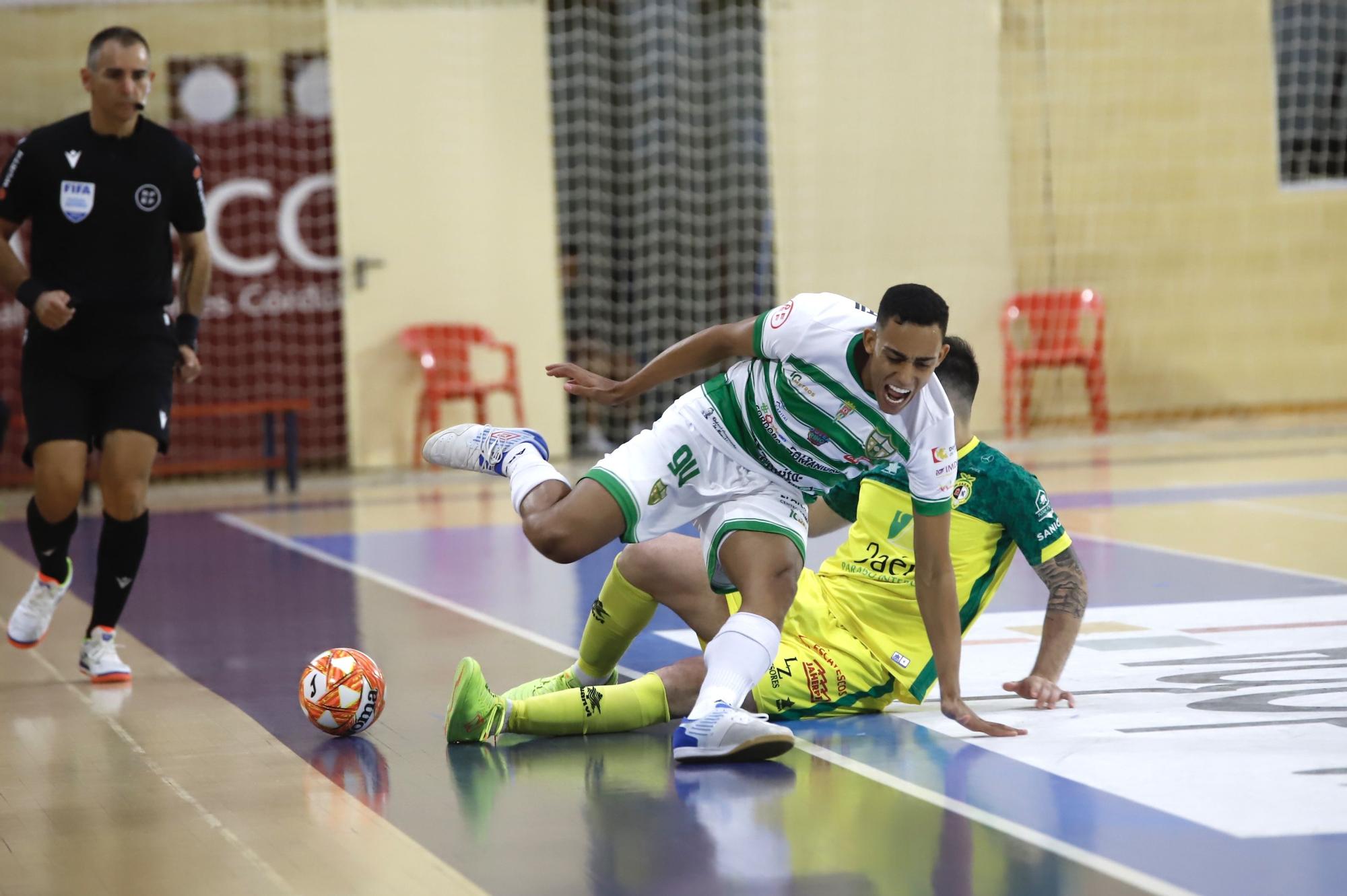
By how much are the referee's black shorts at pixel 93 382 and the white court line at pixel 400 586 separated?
1412 millimetres

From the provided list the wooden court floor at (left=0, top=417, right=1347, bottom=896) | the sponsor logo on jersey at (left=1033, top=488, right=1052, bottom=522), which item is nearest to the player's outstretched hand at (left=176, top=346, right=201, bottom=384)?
the wooden court floor at (left=0, top=417, right=1347, bottom=896)

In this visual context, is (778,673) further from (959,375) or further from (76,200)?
(76,200)

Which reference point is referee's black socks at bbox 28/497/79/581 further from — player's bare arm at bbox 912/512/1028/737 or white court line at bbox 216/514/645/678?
player's bare arm at bbox 912/512/1028/737

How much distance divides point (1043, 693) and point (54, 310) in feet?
10.2

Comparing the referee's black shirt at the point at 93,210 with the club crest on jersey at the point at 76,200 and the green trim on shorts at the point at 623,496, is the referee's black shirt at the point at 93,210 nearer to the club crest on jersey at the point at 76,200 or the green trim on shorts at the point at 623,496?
the club crest on jersey at the point at 76,200

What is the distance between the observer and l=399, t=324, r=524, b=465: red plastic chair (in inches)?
536

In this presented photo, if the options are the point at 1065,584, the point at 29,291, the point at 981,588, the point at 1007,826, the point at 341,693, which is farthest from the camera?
the point at 29,291

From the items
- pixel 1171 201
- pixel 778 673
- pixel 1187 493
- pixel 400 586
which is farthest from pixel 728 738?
pixel 1171 201

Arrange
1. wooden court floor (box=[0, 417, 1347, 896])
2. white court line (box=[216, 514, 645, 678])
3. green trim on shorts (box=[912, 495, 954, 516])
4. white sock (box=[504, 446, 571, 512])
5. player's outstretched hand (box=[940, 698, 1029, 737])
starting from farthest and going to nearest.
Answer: white court line (box=[216, 514, 645, 678]) < white sock (box=[504, 446, 571, 512]) < green trim on shorts (box=[912, 495, 954, 516]) < player's outstretched hand (box=[940, 698, 1029, 737]) < wooden court floor (box=[0, 417, 1347, 896])

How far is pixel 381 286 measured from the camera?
552 inches

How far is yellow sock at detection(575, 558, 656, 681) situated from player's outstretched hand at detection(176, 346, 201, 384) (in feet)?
5.99

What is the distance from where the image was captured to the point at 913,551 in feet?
14.2

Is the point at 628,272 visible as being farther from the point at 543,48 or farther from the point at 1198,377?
the point at 1198,377

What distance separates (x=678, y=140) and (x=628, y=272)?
1.29 m
